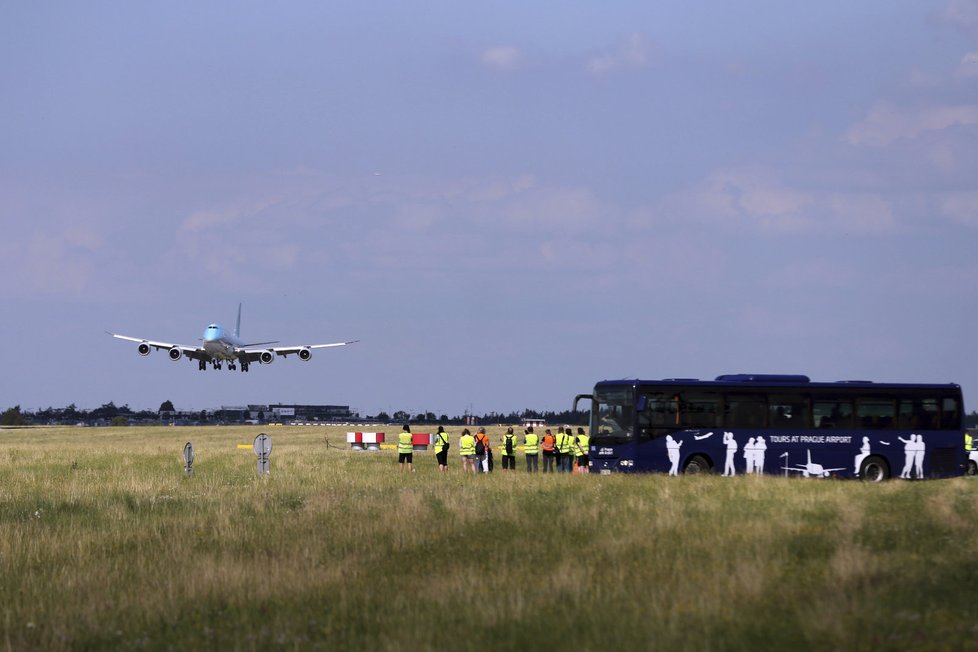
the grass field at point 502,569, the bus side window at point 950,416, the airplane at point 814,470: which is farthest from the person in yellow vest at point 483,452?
the bus side window at point 950,416

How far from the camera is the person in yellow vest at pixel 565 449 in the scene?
119 ft

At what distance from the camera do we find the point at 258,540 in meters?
18.4

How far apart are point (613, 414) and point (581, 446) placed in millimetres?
3668

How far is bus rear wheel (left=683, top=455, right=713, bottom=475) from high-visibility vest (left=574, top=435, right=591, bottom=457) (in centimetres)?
431

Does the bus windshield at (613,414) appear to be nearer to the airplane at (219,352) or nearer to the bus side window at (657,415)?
the bus side window at (657,415)

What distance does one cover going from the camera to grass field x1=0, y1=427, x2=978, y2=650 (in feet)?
37.7

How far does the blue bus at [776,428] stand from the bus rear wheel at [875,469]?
0.03 m

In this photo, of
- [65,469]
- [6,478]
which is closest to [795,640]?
[6,478]

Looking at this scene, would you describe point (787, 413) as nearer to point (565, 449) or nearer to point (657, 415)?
point (657, 415)

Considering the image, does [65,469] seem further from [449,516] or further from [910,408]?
[910,408]

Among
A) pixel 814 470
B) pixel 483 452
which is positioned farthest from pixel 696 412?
pixel 483 452

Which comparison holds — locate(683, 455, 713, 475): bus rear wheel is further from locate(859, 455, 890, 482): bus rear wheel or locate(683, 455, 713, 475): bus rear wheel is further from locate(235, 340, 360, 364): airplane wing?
locate(235, 340, 360, 364): airplane wing

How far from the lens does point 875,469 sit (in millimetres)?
34188

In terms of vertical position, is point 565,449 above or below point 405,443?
below
